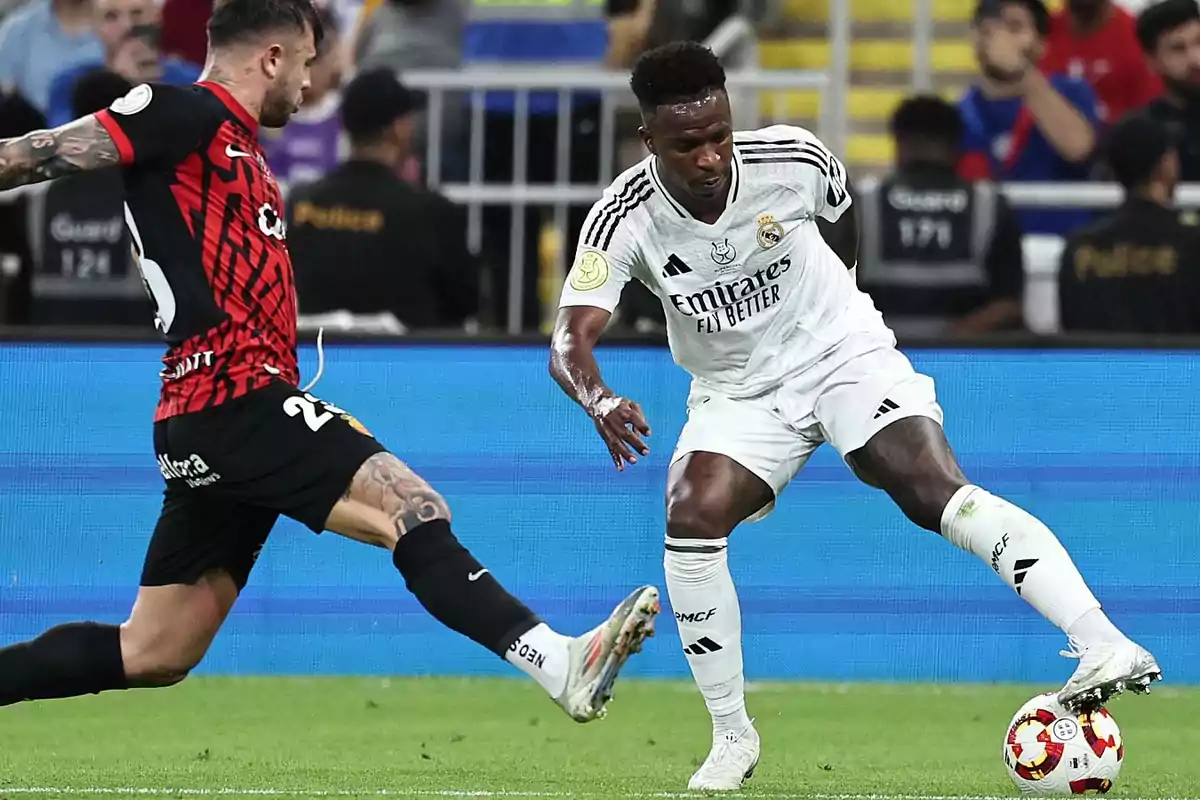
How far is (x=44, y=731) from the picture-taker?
27.2 feet

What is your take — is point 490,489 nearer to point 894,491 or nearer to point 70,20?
point 894,491

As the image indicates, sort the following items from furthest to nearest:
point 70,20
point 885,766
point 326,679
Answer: point 70,20, point 326,679, point 885,766

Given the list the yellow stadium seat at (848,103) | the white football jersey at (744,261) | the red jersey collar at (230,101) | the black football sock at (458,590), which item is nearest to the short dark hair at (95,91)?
the yellow stadium seat at (848,103)

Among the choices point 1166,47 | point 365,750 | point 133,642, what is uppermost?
point 1166,47

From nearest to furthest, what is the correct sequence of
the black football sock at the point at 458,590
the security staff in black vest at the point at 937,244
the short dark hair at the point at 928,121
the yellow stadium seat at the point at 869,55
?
1. the black football sock at the point at 458,590
2. the security staff in black vest at the point at 937,244
3. the short dark hair at the point at 928,121
4. the yellow stadium seat at the point at 869,55

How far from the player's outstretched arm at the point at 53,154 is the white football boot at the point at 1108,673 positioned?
2.90 m

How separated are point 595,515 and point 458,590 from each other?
4.32 metres

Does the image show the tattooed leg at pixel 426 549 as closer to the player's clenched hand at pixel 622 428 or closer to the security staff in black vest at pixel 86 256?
the player's clenched hand at pixel 622 428

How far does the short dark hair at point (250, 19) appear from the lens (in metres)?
6.03

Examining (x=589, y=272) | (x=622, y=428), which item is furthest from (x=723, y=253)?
(x=622, y=428)

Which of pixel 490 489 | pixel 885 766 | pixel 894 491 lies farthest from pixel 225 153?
pixel 490 489

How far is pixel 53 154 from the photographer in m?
5.58

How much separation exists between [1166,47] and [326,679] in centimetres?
563

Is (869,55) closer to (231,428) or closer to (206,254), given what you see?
(206,254)
